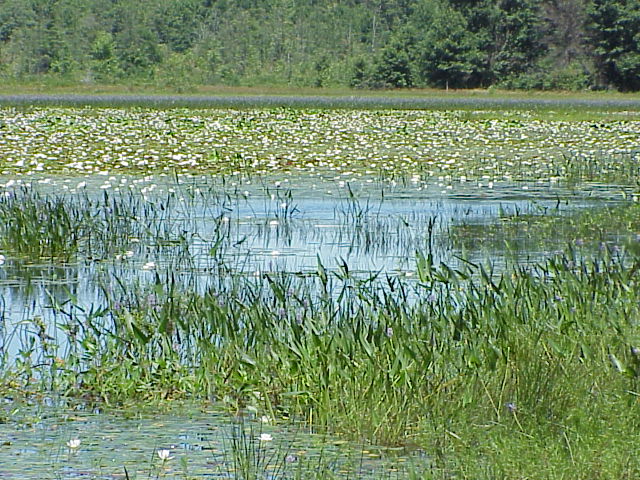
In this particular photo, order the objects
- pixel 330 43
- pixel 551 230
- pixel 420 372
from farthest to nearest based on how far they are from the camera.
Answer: pixel 330 43 < pixel 551 230 < pixel 420 372

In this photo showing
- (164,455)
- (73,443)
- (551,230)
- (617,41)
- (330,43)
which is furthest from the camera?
(330,43)

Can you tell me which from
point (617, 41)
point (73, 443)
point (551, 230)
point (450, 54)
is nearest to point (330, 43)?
point (450, 54)

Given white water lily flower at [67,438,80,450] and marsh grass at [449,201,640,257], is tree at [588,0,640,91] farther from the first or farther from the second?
white water lily flower at [67,438,80,450]

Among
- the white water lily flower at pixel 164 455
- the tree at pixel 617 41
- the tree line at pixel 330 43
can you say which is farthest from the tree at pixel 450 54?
the white water lily flower at pixel 164 455

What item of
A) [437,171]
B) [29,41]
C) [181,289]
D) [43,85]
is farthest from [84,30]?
[181,289]

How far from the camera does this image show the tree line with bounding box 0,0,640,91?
64.4 m

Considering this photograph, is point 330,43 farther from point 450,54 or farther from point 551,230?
point 551,230

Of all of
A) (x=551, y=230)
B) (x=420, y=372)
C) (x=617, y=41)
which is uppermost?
(x=617, y=41)

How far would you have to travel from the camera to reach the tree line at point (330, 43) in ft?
211

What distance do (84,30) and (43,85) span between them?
26563 millimetres

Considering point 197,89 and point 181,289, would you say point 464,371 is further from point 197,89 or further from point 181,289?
point 197,89

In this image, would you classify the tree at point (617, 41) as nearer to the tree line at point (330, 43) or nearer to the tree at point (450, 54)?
the tree line at point (330, 43)

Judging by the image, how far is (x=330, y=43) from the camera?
92.4 metres

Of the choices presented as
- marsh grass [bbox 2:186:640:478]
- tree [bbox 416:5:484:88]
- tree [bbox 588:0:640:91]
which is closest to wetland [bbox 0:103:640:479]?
marsh grass [bbox 2:186:640:478]
